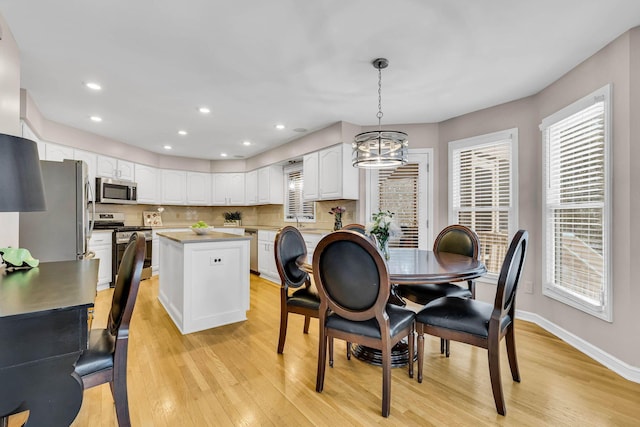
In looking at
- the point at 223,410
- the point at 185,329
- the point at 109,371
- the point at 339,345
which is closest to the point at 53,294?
the point at 109,371

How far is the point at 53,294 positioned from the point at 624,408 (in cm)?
296

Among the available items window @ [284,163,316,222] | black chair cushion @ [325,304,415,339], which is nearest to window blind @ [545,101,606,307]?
black chair cushion @ [325,304,415,339]

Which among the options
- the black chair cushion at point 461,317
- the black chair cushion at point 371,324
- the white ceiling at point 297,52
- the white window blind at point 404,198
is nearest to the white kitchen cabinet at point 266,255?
the white window blind at point 404,198

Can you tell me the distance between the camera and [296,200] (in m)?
5.73

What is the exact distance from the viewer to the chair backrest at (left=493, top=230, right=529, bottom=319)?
168 centimetres

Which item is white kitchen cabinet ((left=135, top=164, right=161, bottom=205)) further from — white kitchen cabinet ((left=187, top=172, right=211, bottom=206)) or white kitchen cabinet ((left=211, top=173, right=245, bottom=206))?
white kitchen cabinet ((left=211, top=173, right=245, bottom=206))

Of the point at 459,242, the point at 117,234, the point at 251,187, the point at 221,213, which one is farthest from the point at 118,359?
the point at 221,213

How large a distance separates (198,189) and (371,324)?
568cm

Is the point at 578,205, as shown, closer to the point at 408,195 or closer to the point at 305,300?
the point at 408,195

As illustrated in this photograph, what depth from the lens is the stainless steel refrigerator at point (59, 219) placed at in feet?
8.86

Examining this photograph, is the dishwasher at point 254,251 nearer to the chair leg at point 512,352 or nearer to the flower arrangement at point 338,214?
the flower arrangement at point 338,214

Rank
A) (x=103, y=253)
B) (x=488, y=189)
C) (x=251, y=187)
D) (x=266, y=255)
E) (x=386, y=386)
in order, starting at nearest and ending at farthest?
(x=386, y=386) < (x=488, y=189) < (x=103, y=253) < (x=266, y=255) < (x=251, y=187)

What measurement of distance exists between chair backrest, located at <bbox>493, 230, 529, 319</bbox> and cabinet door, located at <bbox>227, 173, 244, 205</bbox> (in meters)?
5.60

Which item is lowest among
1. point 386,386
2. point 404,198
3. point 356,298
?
point 386,386
